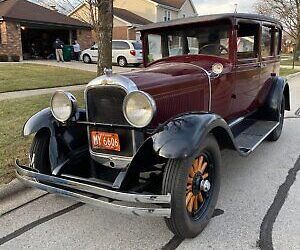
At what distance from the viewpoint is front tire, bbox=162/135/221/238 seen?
275 centimetres

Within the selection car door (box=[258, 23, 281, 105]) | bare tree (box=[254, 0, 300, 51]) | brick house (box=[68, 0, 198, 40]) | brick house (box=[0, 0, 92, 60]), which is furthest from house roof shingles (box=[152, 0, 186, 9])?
car door (box=[258, 23, 281, 105])

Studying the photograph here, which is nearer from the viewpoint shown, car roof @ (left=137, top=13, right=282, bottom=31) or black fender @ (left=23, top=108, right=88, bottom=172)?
black fender @ (left=23, top=108, right=88, bottom=172)

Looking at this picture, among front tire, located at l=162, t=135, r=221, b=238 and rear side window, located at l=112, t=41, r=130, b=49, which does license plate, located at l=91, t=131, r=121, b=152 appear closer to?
front tire, located at l=162, t=135, r=221, b=238

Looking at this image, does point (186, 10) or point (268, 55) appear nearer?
point (268, 55)

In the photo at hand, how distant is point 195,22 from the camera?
4344 millimetres

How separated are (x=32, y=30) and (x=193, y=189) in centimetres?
2597

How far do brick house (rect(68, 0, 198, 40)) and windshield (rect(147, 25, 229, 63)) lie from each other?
26.7 metres

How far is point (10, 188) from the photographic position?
12.5 ft

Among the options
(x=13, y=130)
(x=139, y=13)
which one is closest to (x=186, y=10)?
(x=139, y=13)

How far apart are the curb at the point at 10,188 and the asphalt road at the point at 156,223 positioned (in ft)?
0.15

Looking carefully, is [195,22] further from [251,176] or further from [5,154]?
[5,154]

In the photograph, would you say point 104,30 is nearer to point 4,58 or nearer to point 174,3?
point 4,58

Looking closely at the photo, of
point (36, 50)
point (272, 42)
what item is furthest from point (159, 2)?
point (272, 42)

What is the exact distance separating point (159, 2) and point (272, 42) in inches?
1240
